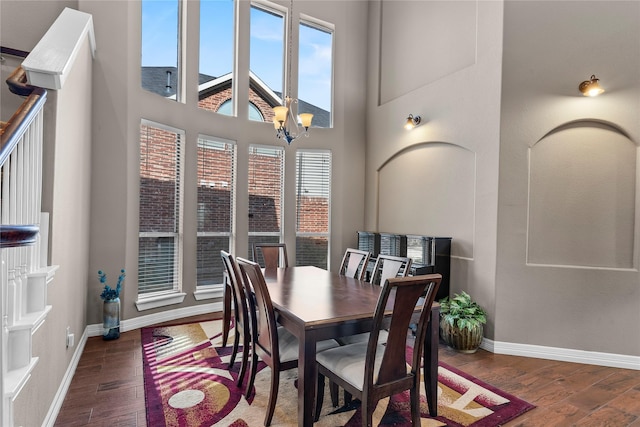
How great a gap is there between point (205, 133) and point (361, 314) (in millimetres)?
3627

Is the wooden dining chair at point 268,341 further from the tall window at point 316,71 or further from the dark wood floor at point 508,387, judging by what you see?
the tall window at point 316,71

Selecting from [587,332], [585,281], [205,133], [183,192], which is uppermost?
[205,133]

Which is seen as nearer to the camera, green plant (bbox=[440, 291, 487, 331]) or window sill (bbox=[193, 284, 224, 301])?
green plant (bbox=[440, 291, 487, 331])

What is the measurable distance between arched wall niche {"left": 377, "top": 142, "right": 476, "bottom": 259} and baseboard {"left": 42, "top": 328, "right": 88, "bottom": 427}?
3996 millimetres

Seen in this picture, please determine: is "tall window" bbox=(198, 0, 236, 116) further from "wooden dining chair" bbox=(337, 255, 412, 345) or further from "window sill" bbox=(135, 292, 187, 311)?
"wooden dining chair" bbox=(337, 255, 412, 345)

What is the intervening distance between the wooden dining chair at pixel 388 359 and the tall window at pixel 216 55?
13.2 feet

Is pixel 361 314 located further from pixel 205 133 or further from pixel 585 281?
pixel 205 133

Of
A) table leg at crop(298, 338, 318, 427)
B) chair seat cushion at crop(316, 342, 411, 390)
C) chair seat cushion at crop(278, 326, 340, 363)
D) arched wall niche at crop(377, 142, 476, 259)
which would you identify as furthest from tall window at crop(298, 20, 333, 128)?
table leg at crop(298, 338, 318, 427)

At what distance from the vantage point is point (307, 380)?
202 cm

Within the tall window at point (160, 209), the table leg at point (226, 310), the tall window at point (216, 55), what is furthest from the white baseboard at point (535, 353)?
the tall window at point (216, 55)

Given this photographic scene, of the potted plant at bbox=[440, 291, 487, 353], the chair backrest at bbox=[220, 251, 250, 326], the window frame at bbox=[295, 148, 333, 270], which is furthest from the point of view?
the window frame at bbox=[295, 148, 333, 270]

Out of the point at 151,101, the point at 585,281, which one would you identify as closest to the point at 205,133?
the point at 151,101

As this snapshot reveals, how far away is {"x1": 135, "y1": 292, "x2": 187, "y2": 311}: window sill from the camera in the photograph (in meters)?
4.14

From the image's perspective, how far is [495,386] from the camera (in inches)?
113
